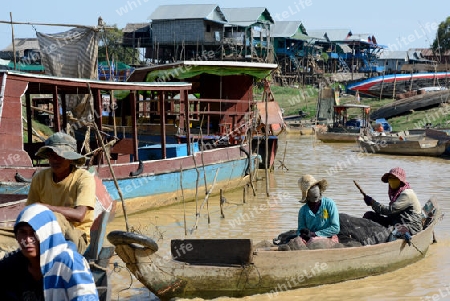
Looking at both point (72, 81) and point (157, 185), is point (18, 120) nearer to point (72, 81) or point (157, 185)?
point (72, 81)

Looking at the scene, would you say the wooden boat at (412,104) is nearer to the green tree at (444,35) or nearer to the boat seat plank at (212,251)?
the green tree at (444,35)

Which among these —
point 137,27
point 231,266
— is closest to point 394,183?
point 231,266

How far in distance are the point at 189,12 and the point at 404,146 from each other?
2075 cm

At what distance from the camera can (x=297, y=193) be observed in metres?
14.3

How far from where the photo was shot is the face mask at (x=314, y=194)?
22.0 feet

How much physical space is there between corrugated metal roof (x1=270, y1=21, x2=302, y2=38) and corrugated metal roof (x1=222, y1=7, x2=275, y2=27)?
1895mm

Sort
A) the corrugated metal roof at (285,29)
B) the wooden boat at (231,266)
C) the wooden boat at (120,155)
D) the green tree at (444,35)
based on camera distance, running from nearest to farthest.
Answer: the wooden boat at (231,266) → the wooden boat at (120,155) → the corrugated metal roof at (285,29) → the green tree at (444,35)

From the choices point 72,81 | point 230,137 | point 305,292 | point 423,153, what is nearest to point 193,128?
point 230,137

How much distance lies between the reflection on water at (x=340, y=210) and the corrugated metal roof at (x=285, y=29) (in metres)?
23.0

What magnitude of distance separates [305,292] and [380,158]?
16369mm

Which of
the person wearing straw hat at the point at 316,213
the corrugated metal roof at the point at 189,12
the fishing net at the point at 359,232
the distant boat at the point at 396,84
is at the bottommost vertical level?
the fishing net at the point at 359,232

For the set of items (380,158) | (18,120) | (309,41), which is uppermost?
(309,41)

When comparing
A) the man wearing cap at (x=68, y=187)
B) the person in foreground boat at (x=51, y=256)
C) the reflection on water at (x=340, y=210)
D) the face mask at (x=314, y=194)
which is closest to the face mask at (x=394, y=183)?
the reflection on water at (x=340, y=210)

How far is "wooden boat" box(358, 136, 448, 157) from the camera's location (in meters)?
22.5
